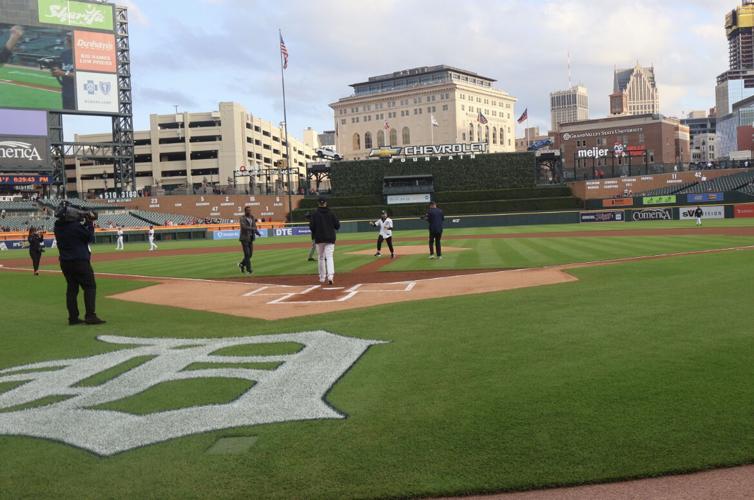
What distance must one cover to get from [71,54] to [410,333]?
64287 mm

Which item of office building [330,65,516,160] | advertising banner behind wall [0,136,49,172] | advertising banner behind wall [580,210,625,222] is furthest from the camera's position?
office building [330,65,516,160]

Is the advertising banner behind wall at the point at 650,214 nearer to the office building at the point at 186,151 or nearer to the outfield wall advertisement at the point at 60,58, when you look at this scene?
the outfield wall advertisement at the point at 60,58

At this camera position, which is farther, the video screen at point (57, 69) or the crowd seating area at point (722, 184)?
the video screen at point (57, 69)

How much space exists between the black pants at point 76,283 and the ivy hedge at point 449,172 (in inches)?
2485

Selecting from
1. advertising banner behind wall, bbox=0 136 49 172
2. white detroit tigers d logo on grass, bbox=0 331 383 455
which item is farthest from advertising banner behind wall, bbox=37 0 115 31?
white detroit tigers d logo on grass, bbox=0 331 383 455

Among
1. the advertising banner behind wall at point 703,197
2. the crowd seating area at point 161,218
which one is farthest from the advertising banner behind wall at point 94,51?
the advertising banner behind wall at point 703,197

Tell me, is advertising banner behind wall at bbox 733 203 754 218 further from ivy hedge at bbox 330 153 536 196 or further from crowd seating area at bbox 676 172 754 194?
ivy hedge at bbox 330 153 536 196

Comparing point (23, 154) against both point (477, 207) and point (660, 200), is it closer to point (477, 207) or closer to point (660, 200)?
point (477, 207)

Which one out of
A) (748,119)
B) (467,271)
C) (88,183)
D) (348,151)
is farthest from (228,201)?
(748,119)

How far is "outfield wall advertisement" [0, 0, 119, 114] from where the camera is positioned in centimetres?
5819

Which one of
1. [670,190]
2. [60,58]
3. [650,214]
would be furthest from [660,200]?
[60,58]

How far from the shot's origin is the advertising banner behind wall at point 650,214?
50.7 m

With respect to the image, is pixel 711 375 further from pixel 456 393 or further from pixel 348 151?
pixel 348 151

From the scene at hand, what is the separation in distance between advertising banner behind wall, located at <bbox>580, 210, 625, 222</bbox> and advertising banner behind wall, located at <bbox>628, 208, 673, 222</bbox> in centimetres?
82
